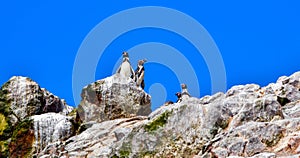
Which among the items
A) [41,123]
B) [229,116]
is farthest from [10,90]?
[229,116]

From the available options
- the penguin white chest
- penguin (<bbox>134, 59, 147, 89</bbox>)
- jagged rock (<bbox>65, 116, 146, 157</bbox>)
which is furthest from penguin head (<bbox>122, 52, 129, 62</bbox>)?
jagged rock (<bbox>65, 116, 146, 157</bbox>)

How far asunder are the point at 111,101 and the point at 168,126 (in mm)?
10539

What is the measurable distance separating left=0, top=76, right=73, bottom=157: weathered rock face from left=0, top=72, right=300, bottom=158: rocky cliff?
84 mm

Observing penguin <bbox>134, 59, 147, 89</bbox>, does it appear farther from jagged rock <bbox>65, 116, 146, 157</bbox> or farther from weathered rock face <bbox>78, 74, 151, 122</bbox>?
jagged rock <bbox>65, 116, 146, 157</bbox>

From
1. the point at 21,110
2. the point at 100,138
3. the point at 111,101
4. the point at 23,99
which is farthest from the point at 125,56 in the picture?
the point at 100,138

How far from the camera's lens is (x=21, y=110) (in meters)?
36.5

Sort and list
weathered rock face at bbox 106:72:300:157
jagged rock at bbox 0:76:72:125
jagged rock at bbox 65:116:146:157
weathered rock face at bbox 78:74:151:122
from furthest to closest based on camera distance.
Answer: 1. jagged rock at bbox 0:76:72:125
2. weathered rock face at bbox 78:74:151:122
3. jagged rock at bbox 65:116:146:157
4. weathered rock face at bbox 106:72:300:157

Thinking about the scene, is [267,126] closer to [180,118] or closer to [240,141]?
[240,141]

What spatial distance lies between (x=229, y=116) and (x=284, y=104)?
481 cm

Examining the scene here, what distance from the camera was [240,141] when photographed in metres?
20.0

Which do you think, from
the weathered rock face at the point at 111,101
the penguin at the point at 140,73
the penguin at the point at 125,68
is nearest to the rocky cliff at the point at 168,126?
the weathered rock face at the point at 111,101

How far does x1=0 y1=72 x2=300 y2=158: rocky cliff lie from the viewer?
66.4 feet

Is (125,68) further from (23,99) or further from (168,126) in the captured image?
(168,126)

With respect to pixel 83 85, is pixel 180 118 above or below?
below
